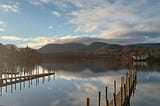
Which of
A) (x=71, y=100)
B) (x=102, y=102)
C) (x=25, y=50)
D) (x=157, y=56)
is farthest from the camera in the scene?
(x=157, y=56)

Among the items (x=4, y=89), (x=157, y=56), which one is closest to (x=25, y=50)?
(x=157, y=56)

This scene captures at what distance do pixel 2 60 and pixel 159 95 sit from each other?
78.3 metres

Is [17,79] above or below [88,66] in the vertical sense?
above

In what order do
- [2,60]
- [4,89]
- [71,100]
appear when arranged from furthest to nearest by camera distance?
[2,60] → [4,89] → [71,100]

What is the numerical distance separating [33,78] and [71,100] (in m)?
25.8

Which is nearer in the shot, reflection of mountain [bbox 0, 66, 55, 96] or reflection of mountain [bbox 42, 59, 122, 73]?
reflection of mountain [bbox 0, 66, 55, 96]

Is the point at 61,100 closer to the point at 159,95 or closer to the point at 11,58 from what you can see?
the point at 159,95

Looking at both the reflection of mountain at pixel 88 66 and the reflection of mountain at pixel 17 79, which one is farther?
the reflection of mountain at pixel 88 66

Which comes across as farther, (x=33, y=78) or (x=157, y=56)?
(x=157, y=56)

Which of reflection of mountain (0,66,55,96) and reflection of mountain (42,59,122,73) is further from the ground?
reflection of mountain (0,66,55,96)

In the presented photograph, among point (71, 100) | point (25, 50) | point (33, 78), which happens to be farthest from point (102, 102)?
point (25, 50)

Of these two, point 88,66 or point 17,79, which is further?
point 88,66

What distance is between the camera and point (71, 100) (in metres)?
34.0

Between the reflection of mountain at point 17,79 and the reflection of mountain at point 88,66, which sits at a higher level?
the reflection of mountain at point 17,79
